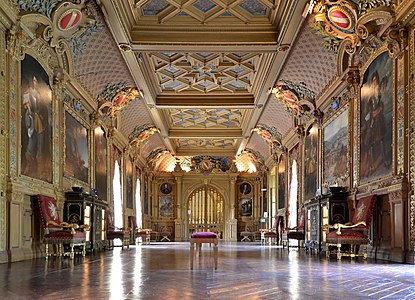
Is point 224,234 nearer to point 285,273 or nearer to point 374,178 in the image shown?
point 374,178

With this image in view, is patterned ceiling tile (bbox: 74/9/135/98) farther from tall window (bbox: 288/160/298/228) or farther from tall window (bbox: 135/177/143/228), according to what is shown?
tall window (bbox: 135/177/143/228)


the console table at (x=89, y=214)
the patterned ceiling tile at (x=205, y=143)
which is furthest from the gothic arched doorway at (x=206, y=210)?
the console table at (x=89, y=214)

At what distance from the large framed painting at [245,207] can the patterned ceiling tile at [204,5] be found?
26.6 meters

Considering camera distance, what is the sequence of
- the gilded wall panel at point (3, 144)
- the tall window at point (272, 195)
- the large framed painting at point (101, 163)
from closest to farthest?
the gilded wall panel at point (3, 144), the large framed painting at point (101, 163), the tall window at point (272, 195)

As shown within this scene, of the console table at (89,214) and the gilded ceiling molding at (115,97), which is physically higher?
the gilded ceiling molding at (115,97)

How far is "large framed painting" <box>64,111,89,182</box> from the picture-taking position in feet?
53.4

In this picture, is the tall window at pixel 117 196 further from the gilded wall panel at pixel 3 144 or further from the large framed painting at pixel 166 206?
the large framed painting at pixel 166 206

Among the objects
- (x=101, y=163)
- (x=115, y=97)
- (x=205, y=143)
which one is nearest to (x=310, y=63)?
(x=115, y=97)

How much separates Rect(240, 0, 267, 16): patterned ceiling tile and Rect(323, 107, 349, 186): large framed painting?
12.9ft

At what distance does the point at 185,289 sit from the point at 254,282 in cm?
127

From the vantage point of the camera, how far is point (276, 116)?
2441cm

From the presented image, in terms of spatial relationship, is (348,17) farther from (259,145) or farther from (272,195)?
(272,195)

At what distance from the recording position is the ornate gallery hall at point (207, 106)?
28.3 feet

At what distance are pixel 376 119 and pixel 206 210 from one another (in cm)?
2716
